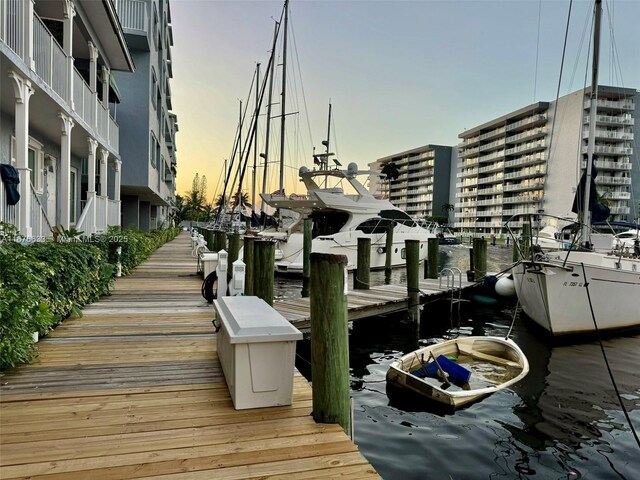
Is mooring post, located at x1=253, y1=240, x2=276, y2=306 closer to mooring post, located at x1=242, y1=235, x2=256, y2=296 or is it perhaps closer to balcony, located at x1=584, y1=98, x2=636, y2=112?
mooring post, located at x1=242, y1=235, x2=256, y2=296

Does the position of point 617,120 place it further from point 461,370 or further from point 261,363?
point 261,363

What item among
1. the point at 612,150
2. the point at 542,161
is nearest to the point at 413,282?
the point at 612,150

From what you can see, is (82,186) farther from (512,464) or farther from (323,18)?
(512,464)

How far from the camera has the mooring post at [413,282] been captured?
36.4 feet

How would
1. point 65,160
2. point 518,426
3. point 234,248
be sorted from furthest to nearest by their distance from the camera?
point 234,248 < point 65,160 < point 518,426

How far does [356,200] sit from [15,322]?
697 inches

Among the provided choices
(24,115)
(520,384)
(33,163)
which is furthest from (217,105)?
(520,384)

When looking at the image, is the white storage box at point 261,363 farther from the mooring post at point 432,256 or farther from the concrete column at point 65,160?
the mooring post at point 432,256

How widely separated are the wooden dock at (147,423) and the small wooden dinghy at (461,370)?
2.69 meters

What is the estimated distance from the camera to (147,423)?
3.20 meters

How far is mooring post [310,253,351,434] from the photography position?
3303mm

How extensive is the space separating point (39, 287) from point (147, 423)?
6.81ft

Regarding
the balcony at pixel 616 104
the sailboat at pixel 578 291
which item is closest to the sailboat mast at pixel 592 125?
the sailboat at pixel 578 291

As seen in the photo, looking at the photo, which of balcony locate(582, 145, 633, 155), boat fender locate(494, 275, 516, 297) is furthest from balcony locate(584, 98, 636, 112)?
boat fender locate(494, 275, 516, 297)
